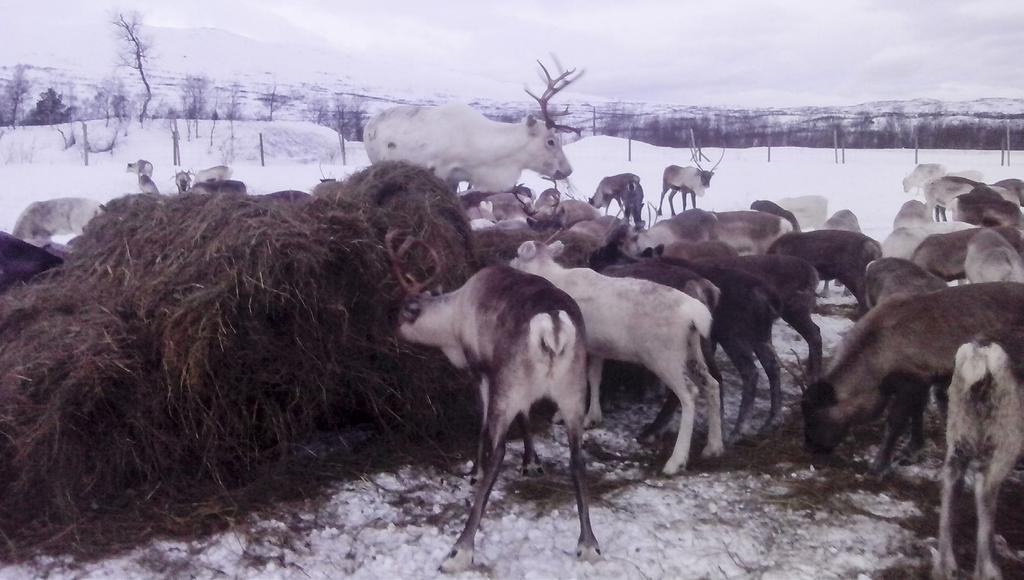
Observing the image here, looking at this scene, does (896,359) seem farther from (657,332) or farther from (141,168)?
(141,168)

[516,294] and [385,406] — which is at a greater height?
[516,294]

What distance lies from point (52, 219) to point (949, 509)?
1555cm

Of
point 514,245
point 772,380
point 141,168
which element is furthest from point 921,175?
point 141,168

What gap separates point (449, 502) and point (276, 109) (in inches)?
2426

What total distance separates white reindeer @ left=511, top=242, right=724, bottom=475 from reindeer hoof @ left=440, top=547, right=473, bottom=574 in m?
1.72

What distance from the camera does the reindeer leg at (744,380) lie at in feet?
20.9

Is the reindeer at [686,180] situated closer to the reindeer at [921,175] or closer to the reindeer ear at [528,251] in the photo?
the reindeer at [921,175]

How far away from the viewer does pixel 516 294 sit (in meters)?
4.71

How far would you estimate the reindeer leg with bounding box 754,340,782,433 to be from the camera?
21.3 feet

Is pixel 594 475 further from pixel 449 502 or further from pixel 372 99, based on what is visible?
pixel 372 99

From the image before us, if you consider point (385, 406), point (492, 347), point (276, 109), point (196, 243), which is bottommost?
point (385, 406)

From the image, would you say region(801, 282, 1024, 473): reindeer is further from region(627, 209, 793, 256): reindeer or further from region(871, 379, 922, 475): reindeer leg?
region(627, 209, 793, 256): reindeer

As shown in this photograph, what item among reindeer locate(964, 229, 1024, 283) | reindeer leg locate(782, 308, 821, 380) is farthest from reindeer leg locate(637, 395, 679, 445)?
reindeer locate(964, 229, 1024, 283)

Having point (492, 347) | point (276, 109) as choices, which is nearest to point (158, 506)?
point (492, 347)
